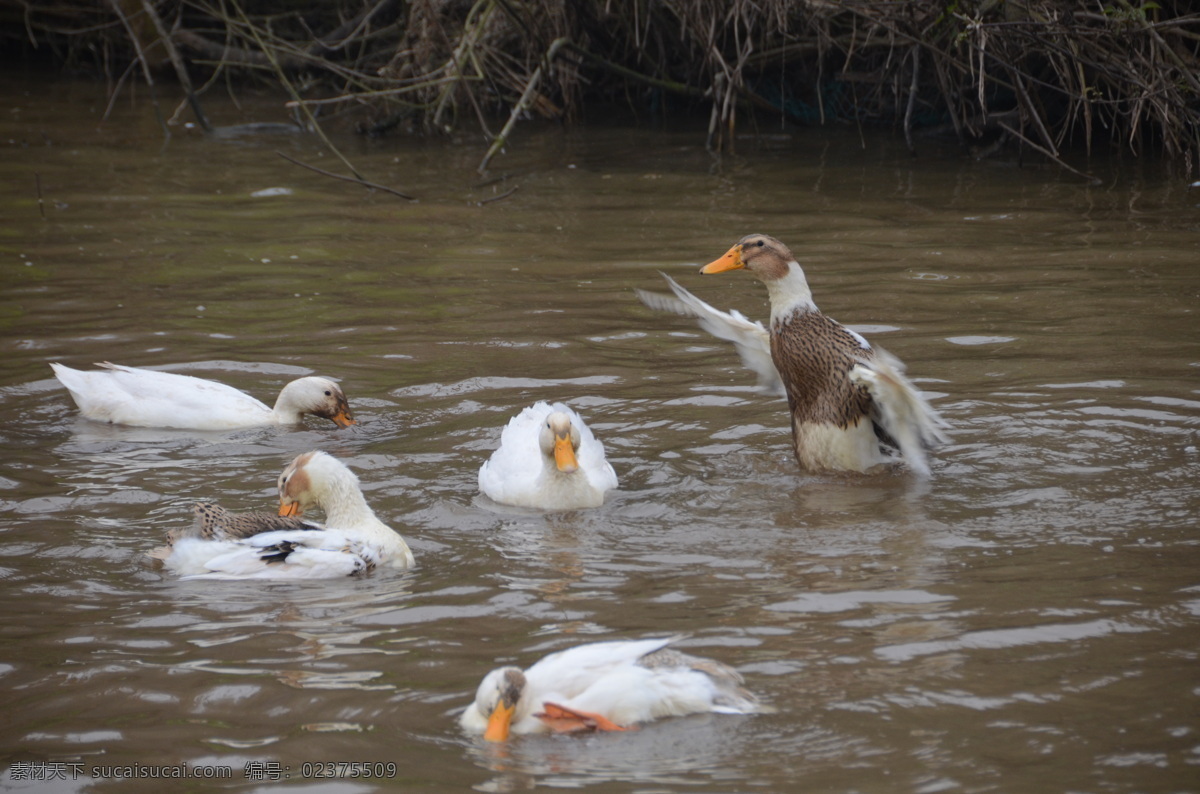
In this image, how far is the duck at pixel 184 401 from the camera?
21.4 ft

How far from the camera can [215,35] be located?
1766 cm

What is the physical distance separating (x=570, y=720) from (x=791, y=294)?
3158mm

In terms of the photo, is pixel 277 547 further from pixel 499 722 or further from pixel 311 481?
pixel 499 722

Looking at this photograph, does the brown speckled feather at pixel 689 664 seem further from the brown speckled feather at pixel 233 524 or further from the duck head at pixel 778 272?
the duck head at pixel 778 272

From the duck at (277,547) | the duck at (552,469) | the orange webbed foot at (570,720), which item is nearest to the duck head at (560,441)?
the duck at (552,469)

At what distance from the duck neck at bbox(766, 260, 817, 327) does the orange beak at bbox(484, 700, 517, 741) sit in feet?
10.5

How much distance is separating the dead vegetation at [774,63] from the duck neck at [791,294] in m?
4.27

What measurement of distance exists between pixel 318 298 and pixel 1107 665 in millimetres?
6023

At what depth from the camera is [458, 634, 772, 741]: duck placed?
343cm

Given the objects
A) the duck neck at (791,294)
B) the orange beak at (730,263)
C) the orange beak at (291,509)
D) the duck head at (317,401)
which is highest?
the orange beak at (730,263)

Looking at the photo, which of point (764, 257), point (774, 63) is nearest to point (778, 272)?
point (764, 257)

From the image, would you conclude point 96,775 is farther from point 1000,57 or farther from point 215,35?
point 215,35

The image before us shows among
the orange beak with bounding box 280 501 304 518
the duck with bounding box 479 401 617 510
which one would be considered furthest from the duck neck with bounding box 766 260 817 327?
the orange beak with bounding box 280 501 304 518

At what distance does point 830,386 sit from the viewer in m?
5.93
